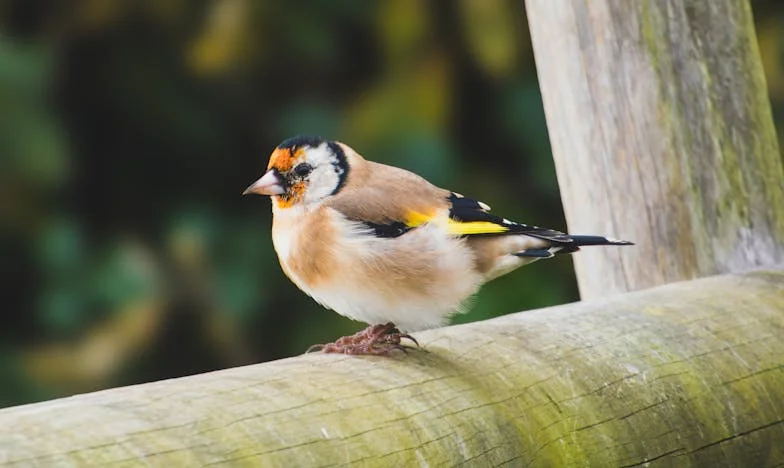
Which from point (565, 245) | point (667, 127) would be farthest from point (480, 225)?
point (667, 127)

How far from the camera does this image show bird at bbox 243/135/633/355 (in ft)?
7.59

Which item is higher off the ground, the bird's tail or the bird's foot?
the bird's tail

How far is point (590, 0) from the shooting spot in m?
2.82

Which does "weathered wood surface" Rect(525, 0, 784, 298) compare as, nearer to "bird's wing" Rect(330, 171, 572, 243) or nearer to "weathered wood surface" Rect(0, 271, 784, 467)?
A: "weathered wood surface" Rect(0, 271, 784, 467)

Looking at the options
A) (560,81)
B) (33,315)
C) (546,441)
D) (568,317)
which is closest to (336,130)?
(33,315)

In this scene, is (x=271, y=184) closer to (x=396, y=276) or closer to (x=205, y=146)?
(x=396, y=276)

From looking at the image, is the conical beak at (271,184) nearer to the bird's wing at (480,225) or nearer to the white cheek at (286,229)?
the white cheek at (286,229)

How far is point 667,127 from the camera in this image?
9.38ft

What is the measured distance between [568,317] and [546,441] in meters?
0.39

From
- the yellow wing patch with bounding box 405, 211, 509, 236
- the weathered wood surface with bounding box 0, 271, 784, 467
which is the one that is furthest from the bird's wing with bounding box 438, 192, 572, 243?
the weathered wood surface with bounding box 0, 271, 784, 467

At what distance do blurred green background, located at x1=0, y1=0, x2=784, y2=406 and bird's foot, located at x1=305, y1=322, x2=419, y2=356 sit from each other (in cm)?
218

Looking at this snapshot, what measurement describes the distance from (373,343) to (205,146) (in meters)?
2.64

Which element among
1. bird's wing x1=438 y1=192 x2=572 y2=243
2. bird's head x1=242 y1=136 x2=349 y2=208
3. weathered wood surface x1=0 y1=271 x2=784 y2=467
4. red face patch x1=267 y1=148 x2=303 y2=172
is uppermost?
red face patch x1=267 y1=148 x2=303 y2=172

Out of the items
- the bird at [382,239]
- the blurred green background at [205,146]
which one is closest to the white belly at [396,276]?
the bird at [382,239]
